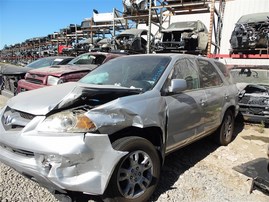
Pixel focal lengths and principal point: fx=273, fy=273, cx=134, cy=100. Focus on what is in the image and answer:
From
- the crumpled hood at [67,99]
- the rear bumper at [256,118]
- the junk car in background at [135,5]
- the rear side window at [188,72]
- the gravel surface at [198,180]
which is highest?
the junk car in background at [135,5]

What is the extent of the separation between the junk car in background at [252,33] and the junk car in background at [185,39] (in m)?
2.31

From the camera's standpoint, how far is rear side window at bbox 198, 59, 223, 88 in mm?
4293

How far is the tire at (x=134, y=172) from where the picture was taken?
2586 millimetres

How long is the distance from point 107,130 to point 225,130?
129 inches

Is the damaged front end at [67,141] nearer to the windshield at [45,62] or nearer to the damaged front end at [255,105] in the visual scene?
the damaged front end at [255,105]

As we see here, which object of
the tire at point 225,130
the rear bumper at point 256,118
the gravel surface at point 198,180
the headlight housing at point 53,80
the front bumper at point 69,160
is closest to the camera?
the front bumper at point 69,160

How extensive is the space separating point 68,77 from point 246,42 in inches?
282

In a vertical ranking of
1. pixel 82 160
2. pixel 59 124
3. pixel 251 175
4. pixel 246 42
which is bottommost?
pixel 251 175

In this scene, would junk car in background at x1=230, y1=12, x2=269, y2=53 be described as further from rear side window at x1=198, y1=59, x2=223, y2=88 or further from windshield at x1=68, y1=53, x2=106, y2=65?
rear side window at x1=198, y1=59, x2=223, y2=88

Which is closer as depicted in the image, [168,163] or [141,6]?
[168,163]

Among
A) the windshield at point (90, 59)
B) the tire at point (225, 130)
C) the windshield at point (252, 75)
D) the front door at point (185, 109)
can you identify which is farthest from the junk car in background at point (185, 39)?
the front door at point (185, 109)

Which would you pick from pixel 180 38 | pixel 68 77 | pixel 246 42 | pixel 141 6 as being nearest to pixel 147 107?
pixel 68 77

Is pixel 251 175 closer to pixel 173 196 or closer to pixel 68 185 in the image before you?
pixel 173 196

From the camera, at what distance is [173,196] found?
3.21 m
